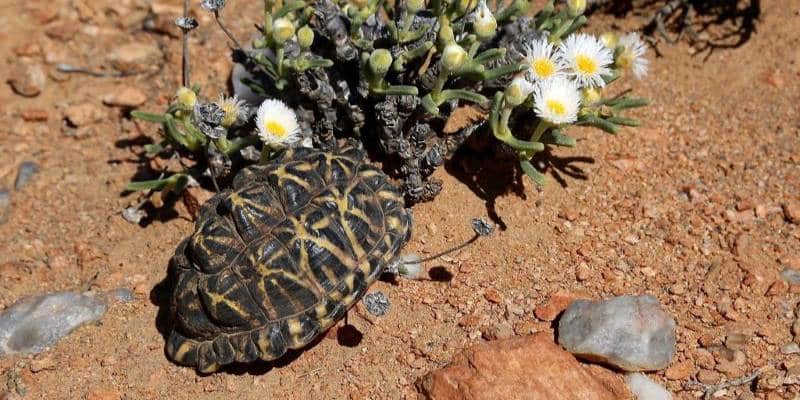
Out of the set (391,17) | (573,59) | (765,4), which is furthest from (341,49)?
(765,4)

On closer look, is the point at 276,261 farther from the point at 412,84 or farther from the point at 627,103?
the point at 627,103

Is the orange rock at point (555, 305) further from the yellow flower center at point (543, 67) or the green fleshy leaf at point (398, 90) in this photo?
the green fleshy leaf at point (398, 90)

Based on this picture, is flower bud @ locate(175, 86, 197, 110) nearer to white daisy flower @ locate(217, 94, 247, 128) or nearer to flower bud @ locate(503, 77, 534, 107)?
white daisy flower @ locate(217, 94, 247, 128)

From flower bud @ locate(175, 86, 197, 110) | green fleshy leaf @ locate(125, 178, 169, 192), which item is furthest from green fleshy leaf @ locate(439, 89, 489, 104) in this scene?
green fleshy leaf @ locate(125, 178, 169, 192)

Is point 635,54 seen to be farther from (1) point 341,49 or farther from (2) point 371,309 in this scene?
(2) point 371,309

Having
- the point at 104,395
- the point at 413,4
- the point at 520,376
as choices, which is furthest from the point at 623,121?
the point at 104,395

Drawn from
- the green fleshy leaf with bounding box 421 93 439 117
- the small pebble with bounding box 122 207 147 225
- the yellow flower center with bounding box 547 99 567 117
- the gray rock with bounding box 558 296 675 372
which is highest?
the yellow flower center with bounding box 547 99 567 117
